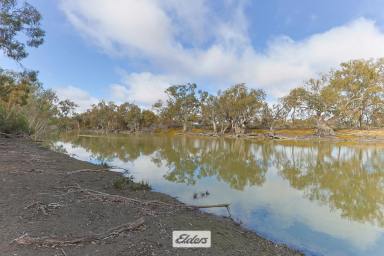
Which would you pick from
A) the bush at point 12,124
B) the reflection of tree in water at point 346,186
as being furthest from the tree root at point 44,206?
the bush at point 12,124

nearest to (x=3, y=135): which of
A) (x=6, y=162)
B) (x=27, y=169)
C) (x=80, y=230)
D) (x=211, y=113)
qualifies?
(x=6, y=162)

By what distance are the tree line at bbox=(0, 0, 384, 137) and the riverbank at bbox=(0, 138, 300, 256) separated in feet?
67.3

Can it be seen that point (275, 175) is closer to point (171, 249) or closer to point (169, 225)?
point (169, 225)

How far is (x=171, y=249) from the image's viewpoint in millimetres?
4480

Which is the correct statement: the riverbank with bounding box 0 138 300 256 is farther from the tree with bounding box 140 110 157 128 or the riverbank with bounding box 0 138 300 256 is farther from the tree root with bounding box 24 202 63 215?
the tree with bounding box 140 110 157 128

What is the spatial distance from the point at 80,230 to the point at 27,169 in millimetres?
6647

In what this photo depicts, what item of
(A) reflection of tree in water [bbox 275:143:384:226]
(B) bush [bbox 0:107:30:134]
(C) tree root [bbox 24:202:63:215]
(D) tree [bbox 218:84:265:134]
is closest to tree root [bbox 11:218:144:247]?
(C) tree root [bbox 24:202:63:215]

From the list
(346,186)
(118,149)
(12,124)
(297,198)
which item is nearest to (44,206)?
(297,198)

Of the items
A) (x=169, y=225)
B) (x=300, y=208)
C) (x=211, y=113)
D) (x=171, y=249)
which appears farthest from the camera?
(x=211, y=113)

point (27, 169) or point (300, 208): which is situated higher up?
point (27, 169)

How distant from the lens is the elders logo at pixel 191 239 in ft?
15.8

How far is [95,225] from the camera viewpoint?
5184 millimetres

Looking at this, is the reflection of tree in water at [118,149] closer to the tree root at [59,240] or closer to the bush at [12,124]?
the bush at [12,124]

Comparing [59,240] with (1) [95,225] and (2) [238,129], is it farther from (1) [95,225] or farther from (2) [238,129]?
(2) [238,129]
